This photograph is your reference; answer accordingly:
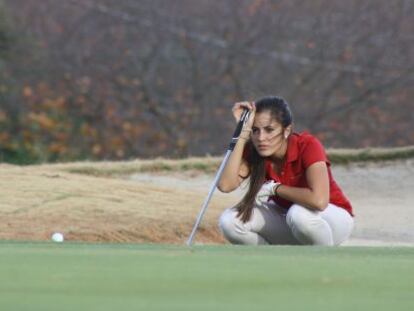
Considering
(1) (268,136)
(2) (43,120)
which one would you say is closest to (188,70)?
(2) (43,120)

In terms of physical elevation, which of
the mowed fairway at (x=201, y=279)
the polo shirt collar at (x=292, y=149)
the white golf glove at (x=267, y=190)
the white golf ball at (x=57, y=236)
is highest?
the mowed fairway at (x=201, y=279)

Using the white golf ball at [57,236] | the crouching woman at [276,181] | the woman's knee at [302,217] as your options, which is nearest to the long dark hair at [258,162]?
the crouching woman at [276,181]

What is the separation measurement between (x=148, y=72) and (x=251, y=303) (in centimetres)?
1792

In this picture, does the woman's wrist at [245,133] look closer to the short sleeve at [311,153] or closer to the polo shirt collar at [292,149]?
the polo shirt collar at [292,149]

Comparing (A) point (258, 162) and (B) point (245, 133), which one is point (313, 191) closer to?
(A) point (258, 162)

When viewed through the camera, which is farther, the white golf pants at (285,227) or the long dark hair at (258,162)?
the long dark hair at (258,162)

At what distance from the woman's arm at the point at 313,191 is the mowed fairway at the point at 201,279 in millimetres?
1492

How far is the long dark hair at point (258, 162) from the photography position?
8.14m

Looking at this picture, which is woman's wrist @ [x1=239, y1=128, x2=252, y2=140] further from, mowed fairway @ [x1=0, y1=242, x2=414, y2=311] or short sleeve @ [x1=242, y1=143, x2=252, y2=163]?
mowed fairway @ [x1=0, y1=242, x2=414, y2=311]

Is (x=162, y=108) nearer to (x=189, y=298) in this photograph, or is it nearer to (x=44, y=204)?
(x=44, y=204)

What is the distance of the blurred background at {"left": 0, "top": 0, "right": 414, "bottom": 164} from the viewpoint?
2178cm

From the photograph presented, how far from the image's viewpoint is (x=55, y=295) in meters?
4.54

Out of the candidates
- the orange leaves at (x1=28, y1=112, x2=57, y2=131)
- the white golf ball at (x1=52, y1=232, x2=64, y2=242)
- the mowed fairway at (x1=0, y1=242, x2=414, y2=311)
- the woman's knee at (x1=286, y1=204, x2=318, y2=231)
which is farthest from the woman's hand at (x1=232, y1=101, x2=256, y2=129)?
the orange leaves at (x1=28, y1=112, x2=57, y2=131)

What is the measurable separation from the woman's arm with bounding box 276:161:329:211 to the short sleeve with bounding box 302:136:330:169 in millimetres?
26
